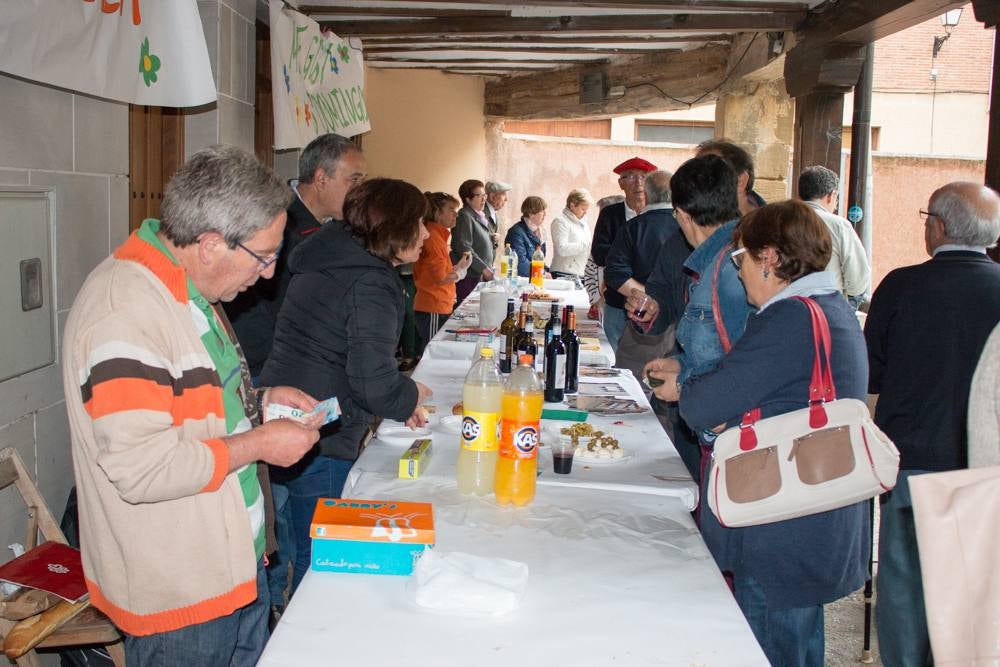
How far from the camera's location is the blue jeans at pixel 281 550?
9.74 feet

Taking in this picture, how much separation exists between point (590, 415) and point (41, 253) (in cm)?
180

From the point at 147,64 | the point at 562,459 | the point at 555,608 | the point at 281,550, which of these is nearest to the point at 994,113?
the point at 562,459

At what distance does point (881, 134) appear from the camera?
18203 millimetres

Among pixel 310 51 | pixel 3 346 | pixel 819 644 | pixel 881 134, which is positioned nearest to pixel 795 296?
pixel 819 644

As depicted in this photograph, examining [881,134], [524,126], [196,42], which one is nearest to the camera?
[196,42]

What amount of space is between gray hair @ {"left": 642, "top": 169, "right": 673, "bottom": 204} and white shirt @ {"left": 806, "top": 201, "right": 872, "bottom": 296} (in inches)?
30.3

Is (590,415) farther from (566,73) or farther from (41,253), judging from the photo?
(566,73)

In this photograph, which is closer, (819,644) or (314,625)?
(314,625)

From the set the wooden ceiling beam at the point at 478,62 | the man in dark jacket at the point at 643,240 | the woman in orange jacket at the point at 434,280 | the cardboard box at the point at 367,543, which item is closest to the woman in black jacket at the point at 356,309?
the cardboard box at the point at 367,543

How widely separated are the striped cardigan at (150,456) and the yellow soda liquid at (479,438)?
1.77ft

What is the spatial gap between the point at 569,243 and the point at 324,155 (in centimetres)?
483

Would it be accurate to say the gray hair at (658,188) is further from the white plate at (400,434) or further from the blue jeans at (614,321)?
the white plate at (400,434)

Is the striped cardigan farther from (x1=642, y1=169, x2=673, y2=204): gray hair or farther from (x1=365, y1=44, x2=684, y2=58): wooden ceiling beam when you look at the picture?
(x1=365, y1=44, x2=684, y2=58): wooden ceiling beam

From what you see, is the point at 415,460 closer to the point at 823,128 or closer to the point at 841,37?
the point at 841,37
